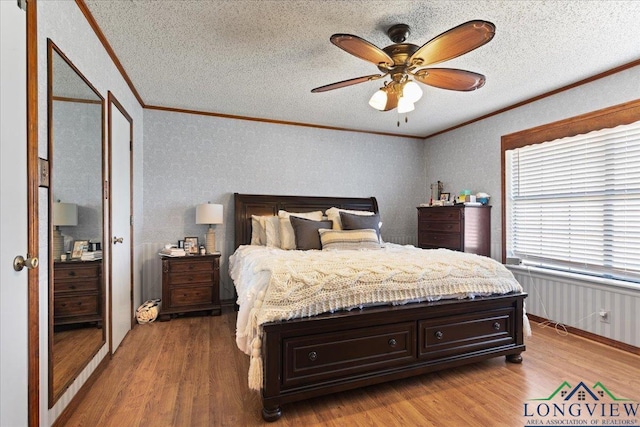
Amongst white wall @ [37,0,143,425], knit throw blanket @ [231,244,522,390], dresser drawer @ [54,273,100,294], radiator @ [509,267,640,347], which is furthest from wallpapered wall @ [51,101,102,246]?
radiator @ [509,267,640,347]

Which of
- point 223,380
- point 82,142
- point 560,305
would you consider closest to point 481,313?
point 560,305

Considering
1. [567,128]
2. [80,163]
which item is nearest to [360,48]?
[80,163]

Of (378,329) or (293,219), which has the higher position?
(293,219)

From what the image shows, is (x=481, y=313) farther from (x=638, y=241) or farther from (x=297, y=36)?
(x=297, y=36)

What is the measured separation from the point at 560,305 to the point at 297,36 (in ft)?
12.0

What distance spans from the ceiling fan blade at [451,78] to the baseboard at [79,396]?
121 inches

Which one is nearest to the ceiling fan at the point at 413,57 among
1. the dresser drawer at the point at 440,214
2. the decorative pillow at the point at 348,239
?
the decorative pillow at the point at 348,239

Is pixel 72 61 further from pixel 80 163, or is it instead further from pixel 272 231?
pixel 272 231

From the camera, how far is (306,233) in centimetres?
360

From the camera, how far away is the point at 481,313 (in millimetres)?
2490

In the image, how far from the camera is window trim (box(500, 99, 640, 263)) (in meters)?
2.86

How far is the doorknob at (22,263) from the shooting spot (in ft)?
4.38

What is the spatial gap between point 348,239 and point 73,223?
7.68 ft

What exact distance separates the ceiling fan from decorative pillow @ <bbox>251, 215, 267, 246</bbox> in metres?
2.10
